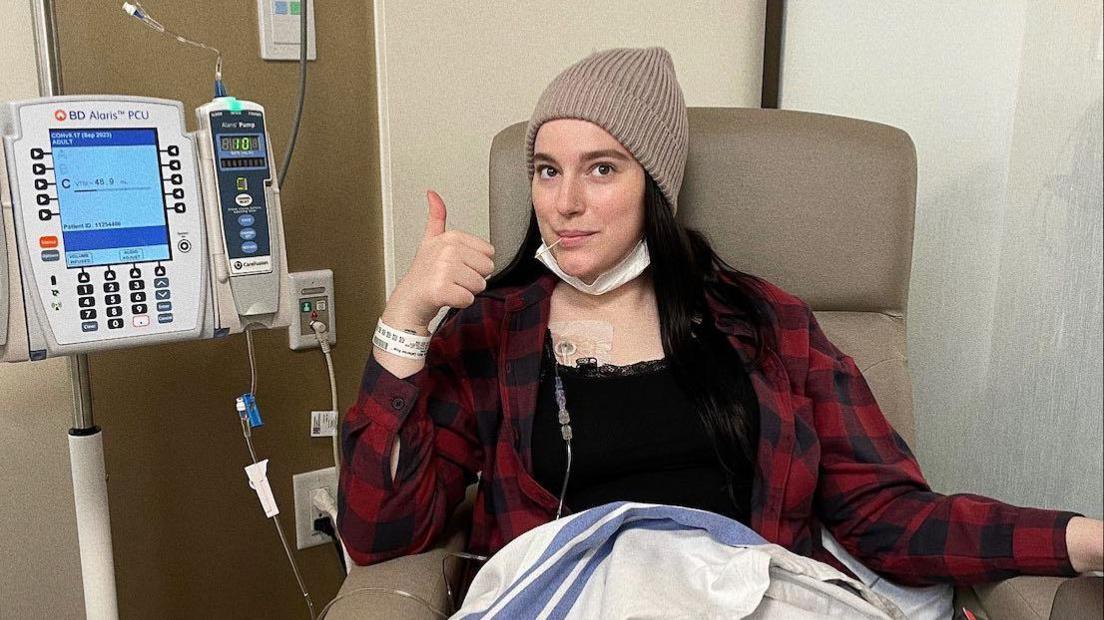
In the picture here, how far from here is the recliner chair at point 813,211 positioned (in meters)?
1.41

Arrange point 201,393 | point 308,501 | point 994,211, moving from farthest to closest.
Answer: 1. point 308,501
2. point 201,393
3. point 994,211

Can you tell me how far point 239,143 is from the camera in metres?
1.16

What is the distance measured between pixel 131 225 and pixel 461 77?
2.27 feet

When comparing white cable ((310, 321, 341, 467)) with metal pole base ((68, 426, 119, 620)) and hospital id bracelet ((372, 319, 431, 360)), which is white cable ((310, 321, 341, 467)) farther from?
hospital id bracelet ((372, 319, 431, 360))

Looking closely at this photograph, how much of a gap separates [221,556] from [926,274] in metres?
1.30

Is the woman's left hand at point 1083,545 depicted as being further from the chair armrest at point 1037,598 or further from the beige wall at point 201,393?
the beige wall at point 201,393

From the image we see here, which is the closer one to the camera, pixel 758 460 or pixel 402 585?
pixel 402 585

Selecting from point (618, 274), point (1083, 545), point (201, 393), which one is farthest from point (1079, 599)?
point (201, 393)

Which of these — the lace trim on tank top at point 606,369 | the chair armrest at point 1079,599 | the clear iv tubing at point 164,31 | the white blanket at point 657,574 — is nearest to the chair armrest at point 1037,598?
the chair armrest at point 1079,599

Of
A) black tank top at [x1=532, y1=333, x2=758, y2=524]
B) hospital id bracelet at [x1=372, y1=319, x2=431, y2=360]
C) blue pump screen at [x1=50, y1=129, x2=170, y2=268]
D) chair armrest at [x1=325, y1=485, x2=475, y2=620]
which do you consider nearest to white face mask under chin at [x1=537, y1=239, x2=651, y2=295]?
black tank top at [x1=532, y1=333, x2=758, y2=524]

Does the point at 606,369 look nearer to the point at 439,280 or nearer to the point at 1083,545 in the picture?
the point at 439,280

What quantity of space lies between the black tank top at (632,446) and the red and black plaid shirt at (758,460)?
0.03 meters

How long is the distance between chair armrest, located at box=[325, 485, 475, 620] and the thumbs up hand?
28 centimetres

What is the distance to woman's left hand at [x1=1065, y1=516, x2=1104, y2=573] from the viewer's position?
0.93 metres
